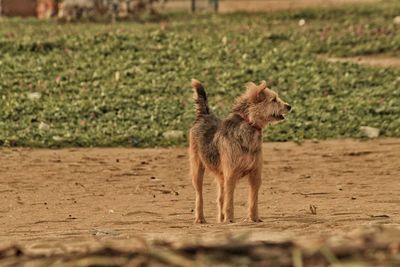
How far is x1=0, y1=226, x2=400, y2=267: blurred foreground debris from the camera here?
520cm

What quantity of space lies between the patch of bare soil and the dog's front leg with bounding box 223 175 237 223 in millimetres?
10424

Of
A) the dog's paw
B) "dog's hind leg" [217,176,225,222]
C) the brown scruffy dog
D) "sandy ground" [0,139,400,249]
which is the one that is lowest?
"sandy ground" [0,139,400,249]

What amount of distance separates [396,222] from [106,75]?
10926mm

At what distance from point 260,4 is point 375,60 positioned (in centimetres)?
879

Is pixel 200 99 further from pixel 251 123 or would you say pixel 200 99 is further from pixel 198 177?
pixel 198 177

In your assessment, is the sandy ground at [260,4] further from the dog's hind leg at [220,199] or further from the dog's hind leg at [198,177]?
the dog's hind leg at [220,199]

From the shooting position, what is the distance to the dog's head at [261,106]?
11172 mm

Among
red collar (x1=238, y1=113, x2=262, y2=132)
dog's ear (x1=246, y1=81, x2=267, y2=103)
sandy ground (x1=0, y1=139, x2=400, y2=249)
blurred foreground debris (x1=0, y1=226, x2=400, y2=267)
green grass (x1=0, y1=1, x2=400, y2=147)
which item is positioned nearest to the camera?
blurred foreground debris (x1=0, y1=226, x2=400, y2=267)

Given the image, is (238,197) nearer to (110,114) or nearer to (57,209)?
(57,209)

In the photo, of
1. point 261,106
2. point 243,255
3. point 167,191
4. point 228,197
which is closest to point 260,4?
point 167,191

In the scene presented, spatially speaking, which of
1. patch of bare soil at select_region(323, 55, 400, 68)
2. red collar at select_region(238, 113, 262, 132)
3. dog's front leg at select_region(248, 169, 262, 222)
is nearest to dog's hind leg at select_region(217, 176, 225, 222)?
dog's front leg at select_region(248, 169, 262, 222)

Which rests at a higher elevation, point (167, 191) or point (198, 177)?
point (198, 177)

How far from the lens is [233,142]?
1095 centimetres

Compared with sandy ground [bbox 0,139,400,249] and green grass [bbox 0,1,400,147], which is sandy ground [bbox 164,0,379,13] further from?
sandy ground [bbox 0,139,400,249]
